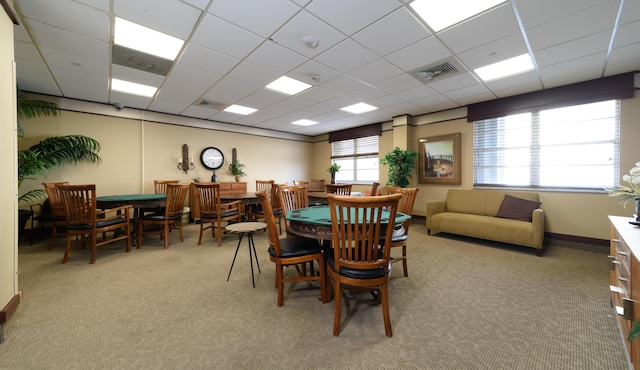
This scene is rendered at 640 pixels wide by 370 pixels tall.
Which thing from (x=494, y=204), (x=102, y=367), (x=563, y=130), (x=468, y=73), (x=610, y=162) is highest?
(x=468, y=73)

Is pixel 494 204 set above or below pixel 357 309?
above

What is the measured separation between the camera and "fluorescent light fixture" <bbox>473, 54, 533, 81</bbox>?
123 inches

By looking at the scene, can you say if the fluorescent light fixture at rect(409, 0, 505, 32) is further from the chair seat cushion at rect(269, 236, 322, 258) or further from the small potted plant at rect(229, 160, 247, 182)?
the small potted plant at rect(229, 160, 247, 182)

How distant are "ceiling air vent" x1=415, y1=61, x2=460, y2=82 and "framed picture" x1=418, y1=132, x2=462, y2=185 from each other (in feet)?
6.81

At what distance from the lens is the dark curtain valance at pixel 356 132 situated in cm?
673

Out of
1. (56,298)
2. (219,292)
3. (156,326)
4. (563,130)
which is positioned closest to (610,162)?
(563,130)

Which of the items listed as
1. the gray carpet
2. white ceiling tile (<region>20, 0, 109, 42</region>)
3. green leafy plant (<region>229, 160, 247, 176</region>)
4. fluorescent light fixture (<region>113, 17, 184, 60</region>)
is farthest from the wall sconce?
white ceiling tile (<region>20, 0, 109, 42</region>)

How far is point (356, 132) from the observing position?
7.21m

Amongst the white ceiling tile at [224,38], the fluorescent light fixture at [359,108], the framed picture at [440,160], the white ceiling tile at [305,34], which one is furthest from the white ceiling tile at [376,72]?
the framed picture at [440,160]

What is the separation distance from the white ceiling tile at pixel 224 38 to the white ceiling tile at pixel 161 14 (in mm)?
101

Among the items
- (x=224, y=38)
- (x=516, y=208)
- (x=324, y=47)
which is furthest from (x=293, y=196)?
(x=516, y=208)

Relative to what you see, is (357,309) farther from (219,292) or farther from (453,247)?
(453,247)

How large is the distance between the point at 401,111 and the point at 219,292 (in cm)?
513

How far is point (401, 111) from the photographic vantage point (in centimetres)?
553
